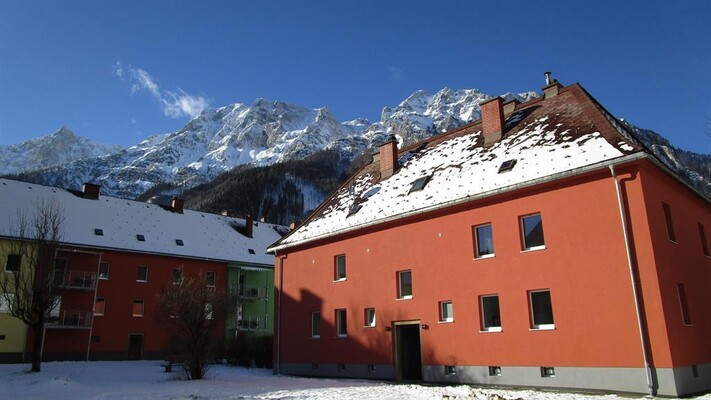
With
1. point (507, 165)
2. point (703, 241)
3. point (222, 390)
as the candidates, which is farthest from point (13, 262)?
point (703, 241)

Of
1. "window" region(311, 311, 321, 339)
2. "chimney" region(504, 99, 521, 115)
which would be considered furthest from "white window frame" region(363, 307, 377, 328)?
"chimney" region(504, 99, 521, 115)

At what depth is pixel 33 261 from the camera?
2575cm

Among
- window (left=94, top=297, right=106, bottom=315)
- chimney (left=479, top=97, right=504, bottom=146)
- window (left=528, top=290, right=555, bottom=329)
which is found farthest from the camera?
window (left=94, top=297, right=106, bottom=315)

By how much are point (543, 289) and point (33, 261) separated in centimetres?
2357

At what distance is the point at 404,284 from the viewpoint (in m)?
22.1

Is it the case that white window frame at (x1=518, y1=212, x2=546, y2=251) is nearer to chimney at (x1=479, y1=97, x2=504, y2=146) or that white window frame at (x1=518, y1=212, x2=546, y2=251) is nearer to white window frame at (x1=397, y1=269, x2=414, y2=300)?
chimney at (x1=479, y1=97, x2=504, y2=146)

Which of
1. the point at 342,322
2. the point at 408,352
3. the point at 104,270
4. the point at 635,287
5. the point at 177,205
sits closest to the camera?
the point at 635,287

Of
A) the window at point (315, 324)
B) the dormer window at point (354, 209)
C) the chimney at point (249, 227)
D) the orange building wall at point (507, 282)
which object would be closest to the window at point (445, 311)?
the orange building wall at point (507, 282)

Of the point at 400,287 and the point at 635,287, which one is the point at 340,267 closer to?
the point at 400,287

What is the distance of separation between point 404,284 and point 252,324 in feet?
85.8

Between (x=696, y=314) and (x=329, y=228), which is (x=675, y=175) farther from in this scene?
(x=329, y=228)

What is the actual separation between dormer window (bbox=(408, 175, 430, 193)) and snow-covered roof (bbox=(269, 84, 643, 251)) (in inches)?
4.3

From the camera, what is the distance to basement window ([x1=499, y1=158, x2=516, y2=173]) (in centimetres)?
1927

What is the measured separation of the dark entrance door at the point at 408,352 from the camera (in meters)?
21.4
